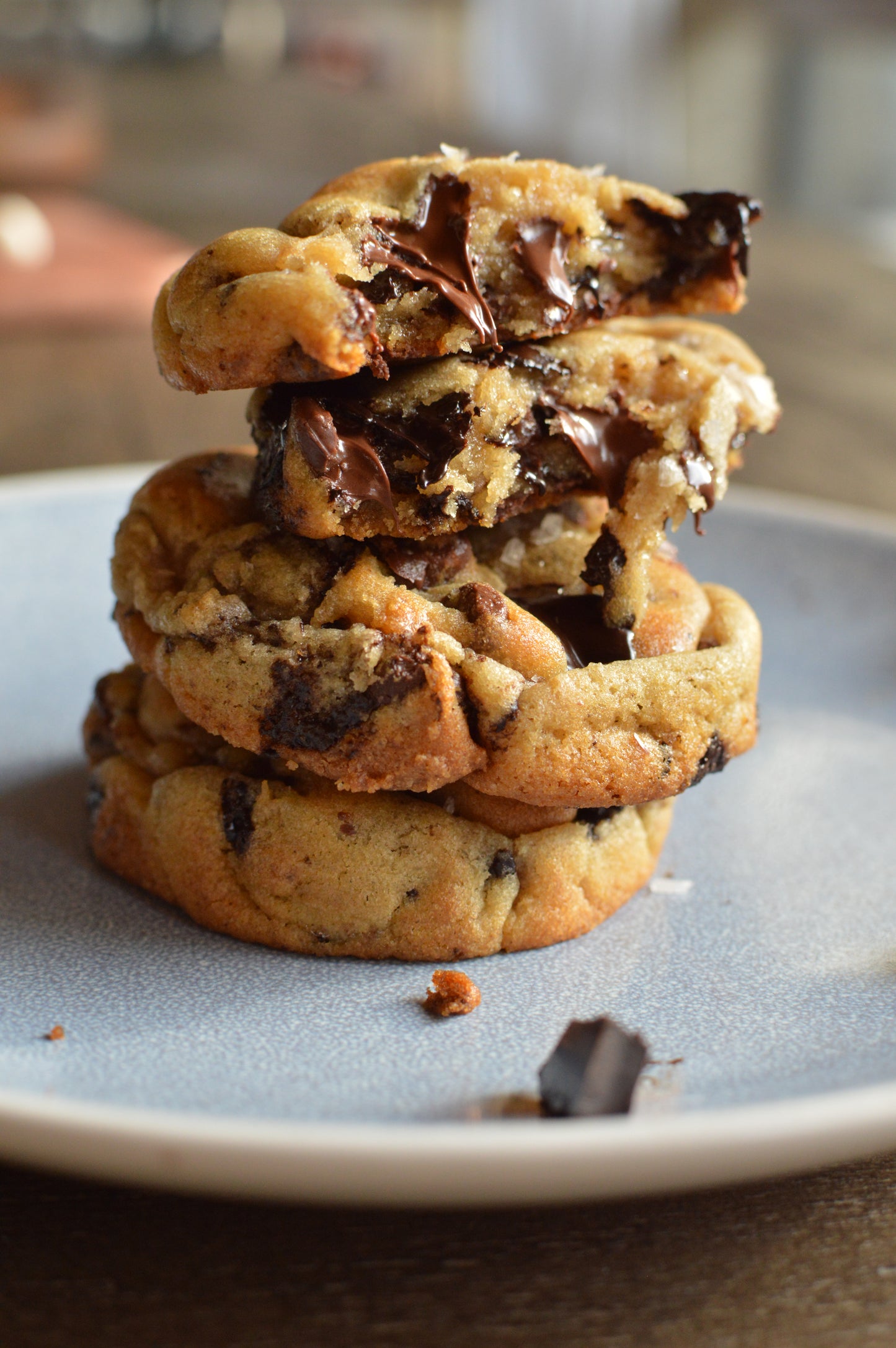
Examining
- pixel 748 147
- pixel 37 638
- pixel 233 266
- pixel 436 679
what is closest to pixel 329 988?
pixel 436 679

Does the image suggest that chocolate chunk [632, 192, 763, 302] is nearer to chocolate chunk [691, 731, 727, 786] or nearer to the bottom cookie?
chocolate chunk [691, 731, 727, 786]

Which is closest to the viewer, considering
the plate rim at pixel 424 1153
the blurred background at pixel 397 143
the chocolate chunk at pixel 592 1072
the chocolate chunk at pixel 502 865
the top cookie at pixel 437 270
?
the plate rim at pixel 424 1153

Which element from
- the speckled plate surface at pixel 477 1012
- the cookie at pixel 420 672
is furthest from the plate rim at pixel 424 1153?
the cookie at pixel 420 672

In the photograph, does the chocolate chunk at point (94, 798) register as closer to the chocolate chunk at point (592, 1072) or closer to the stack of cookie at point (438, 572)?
the stack of cookie at point (438, 572)

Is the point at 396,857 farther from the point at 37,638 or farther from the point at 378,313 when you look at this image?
the point at 37,638

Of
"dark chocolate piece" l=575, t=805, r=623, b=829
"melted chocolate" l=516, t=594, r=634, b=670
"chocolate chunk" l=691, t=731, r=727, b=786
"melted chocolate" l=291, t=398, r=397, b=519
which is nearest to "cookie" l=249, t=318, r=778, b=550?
"melted chocolate" l=291, t=398, r=397, b=519
